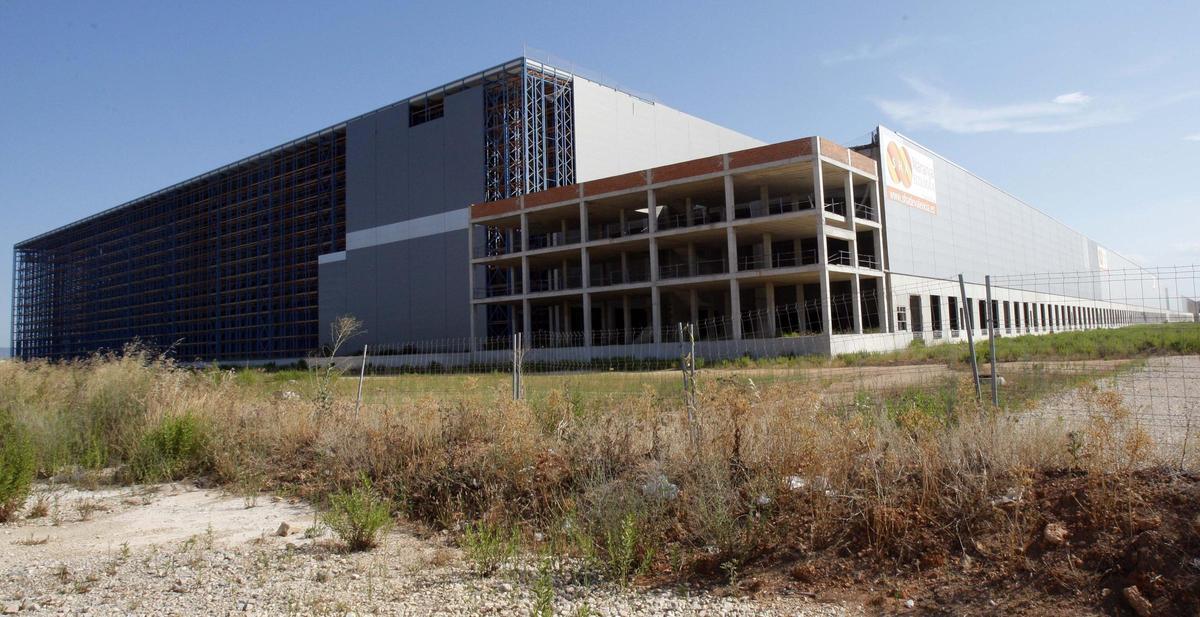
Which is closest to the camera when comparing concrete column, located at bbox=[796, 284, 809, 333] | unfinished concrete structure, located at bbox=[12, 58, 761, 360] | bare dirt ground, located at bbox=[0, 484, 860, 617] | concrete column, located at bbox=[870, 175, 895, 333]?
bare dirt ground, located at bbox=[0, 484, 860, 617]

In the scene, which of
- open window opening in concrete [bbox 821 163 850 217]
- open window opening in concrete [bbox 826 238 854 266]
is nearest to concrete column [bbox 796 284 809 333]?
open window opening in concrete [bbox 826 238 854 266]

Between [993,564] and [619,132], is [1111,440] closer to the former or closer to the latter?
[993,564]

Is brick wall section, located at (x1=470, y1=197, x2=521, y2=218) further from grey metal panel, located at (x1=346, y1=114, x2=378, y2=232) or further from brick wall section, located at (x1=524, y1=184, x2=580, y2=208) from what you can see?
grey metal panel, located at (x1=346, y1=114, x2=378, y2=232)

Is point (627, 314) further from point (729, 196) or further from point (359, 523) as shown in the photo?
point (359, 523)

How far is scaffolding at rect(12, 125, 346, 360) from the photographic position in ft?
208

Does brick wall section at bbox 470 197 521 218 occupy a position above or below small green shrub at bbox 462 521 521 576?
above

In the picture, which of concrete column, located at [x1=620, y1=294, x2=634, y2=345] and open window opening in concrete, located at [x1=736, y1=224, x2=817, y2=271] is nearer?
open window opening in concrete, located at [x1=736, y1=224, x2=817, y2=271]

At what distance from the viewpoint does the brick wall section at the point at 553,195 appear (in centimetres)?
4481

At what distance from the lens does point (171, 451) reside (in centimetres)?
1020

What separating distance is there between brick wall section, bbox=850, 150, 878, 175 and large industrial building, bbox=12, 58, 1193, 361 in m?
0.16

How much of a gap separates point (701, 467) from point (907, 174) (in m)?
43.7

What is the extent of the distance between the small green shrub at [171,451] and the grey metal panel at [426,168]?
43.2m

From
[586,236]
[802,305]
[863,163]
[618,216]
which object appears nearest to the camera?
[863,163]

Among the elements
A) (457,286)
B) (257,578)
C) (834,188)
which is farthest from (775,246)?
(257,578)
